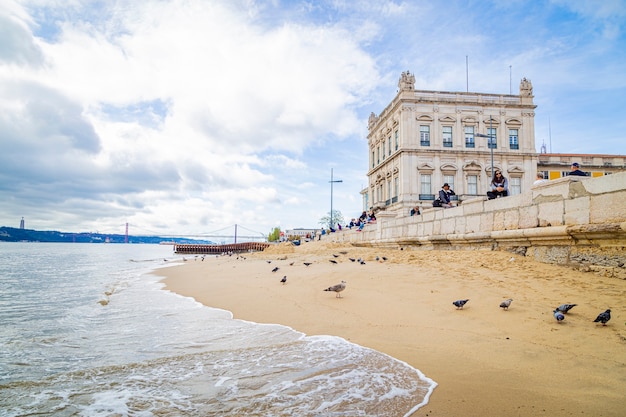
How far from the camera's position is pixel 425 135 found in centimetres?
3941

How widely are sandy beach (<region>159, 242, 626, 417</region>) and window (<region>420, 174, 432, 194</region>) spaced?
30.4m

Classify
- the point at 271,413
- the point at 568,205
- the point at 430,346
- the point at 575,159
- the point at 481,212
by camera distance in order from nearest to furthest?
the point at 271,413 → the point at 430,346 → the point at 568,205 → the point at 481,212 → the point at 575,159

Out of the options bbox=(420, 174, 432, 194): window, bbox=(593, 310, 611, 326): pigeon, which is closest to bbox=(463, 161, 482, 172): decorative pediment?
bbox=(420, 174, 432, 194): window

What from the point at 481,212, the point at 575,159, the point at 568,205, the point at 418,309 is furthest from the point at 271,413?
the point at 575,159

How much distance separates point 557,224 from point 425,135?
110 ft

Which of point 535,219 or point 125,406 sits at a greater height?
point 535,219

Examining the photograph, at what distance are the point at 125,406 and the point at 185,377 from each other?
687mm

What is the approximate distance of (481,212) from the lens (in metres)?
10.4

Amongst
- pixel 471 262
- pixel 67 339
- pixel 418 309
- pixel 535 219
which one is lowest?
pixel 67 339

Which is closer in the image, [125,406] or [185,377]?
[125,406]

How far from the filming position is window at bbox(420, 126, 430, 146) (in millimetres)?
39344

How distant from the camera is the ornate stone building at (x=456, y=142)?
3872cm

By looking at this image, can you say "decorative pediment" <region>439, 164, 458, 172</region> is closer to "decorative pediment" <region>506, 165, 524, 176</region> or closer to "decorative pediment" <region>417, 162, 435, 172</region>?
"decorative pediment" <region>417, 162, 435, 172</region>

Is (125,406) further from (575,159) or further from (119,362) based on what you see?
(575,159)
